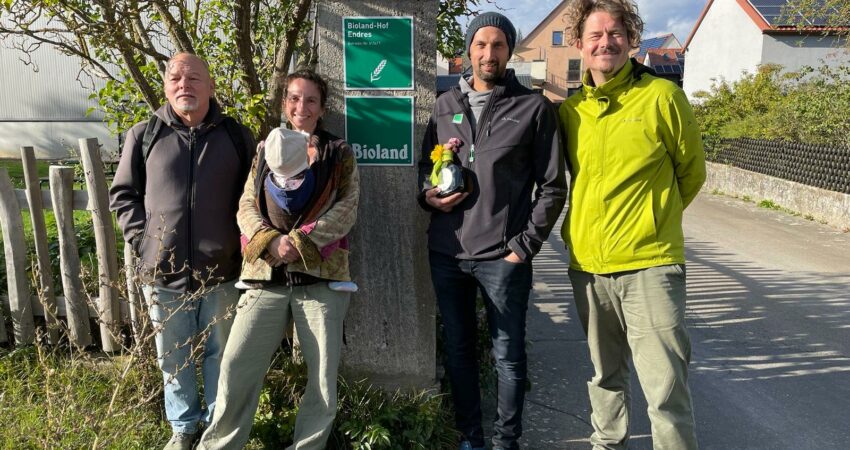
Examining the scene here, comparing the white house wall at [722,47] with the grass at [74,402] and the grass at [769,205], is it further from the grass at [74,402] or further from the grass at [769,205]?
the grass at [74,402]

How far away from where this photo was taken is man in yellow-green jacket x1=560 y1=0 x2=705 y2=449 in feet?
9.11

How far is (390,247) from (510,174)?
2.88 ft

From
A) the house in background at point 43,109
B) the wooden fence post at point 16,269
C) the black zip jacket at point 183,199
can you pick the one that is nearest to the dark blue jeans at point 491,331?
the black zip jacket at point 183,199

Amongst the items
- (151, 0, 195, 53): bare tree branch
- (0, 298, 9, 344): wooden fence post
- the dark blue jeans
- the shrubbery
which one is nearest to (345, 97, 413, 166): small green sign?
the dark blue jeans

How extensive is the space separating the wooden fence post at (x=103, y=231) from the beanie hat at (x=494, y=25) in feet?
7.74

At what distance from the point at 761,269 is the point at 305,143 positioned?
22.4 feet

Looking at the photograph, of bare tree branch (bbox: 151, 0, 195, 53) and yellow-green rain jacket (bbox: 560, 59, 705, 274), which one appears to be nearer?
yellow-green rain jacket (bbox: 560, 59, 705, 274)

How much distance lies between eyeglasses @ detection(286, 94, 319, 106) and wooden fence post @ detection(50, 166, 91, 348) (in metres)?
1.85

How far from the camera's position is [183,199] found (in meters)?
2.99

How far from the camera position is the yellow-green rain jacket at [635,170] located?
2.78 m

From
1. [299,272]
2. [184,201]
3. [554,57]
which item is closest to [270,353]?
[299,272]

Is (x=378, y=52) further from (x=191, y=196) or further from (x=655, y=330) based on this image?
(x=655, y=330)

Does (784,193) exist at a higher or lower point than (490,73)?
lower

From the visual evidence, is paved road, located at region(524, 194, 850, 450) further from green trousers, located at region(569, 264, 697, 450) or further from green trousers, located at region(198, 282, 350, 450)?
green trousers, located at region(198, 282, 350, 450)
